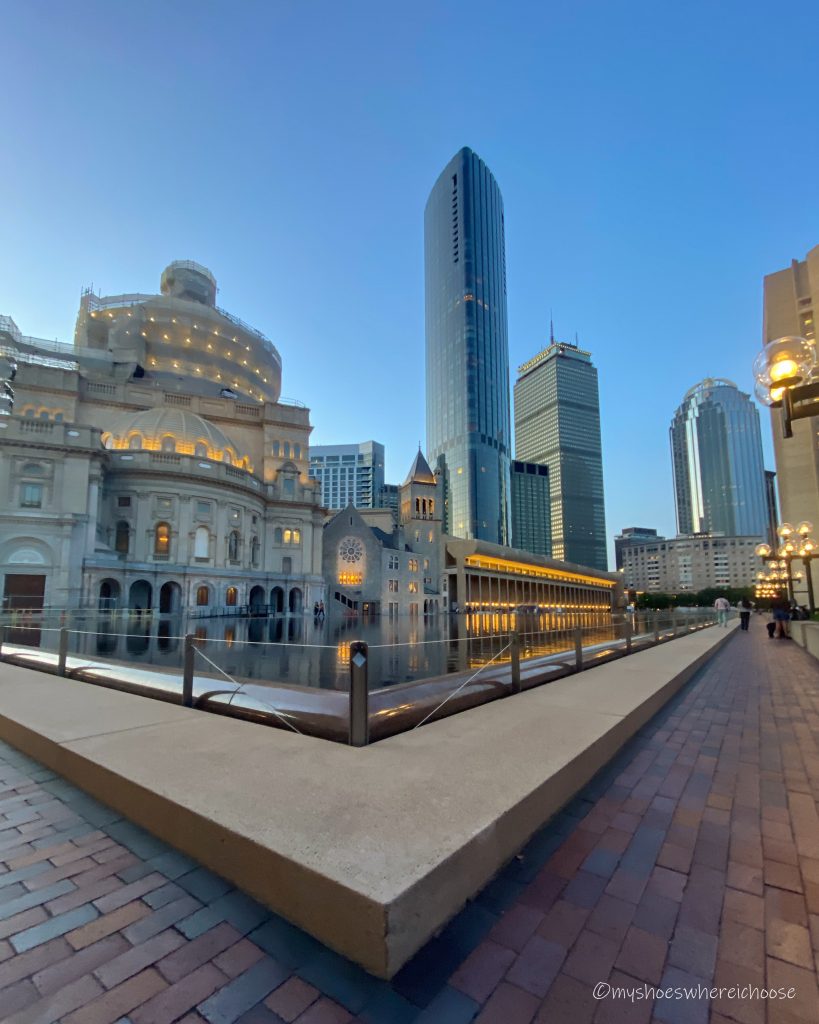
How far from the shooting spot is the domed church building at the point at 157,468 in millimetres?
37406

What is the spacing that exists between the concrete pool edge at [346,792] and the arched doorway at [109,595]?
127ft

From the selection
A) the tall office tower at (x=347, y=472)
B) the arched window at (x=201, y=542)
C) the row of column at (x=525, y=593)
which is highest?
the tall office tower at (x=347, y=472)

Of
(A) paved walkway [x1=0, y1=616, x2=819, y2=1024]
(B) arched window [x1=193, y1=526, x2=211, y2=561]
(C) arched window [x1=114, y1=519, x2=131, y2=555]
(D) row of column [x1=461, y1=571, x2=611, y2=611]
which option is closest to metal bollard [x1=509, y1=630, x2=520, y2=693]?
(A) paved walkway [x1=0, y1=616, x2=819, y2=1024]

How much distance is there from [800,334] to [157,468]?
6044 centimetres

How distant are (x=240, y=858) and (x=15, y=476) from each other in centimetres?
4613

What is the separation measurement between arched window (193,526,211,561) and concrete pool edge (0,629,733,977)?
41.8 m

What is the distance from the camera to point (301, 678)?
369 inches

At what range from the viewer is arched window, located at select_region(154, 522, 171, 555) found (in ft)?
142

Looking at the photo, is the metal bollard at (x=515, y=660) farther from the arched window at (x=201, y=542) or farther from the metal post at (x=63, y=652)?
the arched window at (x=201, y=542)

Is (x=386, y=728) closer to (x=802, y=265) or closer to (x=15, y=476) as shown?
(x=15, y=476)

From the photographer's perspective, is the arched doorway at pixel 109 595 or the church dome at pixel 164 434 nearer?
the arched doorway at pixel 109 595

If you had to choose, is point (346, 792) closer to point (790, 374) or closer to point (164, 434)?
point (790, 374)

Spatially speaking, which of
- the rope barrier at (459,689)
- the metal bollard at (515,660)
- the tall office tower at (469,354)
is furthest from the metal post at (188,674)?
the tall office tower at (469,354)

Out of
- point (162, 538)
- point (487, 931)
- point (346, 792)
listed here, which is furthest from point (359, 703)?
point (162, 538)
